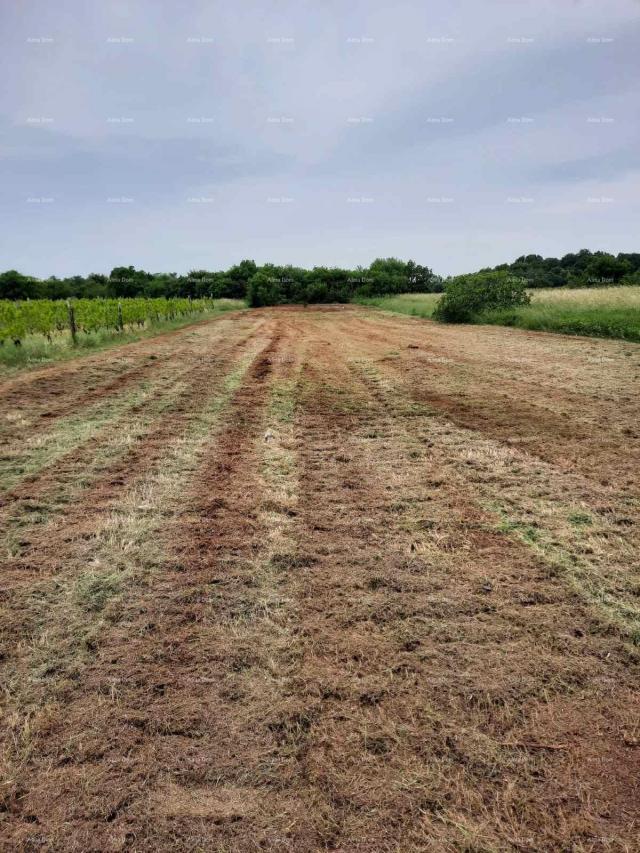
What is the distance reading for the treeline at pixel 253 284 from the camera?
190ft

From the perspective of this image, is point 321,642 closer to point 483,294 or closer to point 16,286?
point 483,294

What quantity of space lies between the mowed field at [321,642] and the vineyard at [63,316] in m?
10.0

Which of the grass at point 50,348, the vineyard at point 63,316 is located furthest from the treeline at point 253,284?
the grass at point 50,348

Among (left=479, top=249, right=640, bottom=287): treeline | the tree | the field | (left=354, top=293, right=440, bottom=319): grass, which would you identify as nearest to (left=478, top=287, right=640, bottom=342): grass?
the field

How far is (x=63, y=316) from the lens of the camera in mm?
17484

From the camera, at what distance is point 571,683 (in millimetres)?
2150

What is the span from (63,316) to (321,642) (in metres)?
18.3

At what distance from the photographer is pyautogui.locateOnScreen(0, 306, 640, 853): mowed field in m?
1.66

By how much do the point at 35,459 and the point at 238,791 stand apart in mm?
4222

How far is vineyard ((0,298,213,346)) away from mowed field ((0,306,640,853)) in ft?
32.9

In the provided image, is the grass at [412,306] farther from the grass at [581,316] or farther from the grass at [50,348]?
the grass at [50,348]

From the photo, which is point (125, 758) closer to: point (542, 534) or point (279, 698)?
point (279, 698)

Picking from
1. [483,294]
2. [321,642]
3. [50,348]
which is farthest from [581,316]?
[321,642]

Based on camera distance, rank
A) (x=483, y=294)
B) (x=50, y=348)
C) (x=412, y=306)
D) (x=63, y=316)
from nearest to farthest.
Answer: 1. (x=50, y=348)
2. (x=63, y=316)
3. (x=483, y=294)
4. (x=412, y=306)
